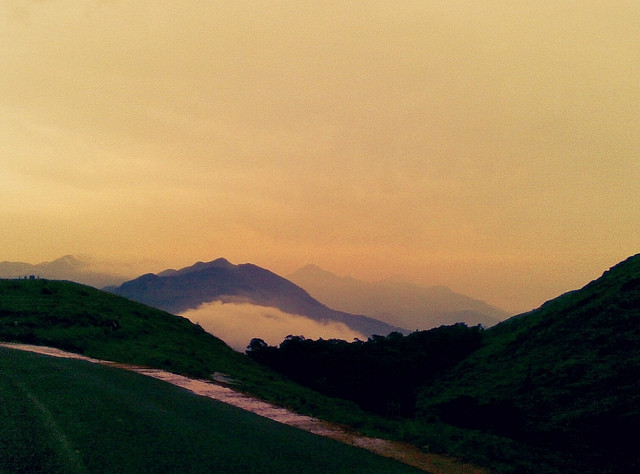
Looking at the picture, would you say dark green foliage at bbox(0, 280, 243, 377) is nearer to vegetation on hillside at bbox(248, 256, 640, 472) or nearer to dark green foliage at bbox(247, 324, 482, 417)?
dark green foliage at bbox(247, 324, 482, 417)

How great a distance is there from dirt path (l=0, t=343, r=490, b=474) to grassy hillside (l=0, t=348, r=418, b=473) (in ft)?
2.25

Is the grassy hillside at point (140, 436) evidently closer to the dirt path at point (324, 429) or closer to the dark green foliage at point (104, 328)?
the dirt path at point (324, 429)

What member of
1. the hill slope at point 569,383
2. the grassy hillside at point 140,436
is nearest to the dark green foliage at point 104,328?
the grassy hillside at point 140,436

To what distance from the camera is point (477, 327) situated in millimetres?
43844

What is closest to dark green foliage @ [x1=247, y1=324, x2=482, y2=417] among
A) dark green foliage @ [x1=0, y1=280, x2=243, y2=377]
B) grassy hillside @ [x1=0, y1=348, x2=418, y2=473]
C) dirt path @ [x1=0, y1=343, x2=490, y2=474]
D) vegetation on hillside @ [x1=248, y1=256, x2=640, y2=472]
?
vegetation on hillside @ [x1=248, y1=256, x2=640, y2=472]

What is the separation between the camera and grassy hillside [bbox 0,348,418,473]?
8.92 m

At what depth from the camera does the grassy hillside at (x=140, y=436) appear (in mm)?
8922

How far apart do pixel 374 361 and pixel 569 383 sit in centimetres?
1570

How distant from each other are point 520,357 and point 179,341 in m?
21.0

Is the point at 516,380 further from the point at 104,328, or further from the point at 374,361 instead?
the point at 104,328

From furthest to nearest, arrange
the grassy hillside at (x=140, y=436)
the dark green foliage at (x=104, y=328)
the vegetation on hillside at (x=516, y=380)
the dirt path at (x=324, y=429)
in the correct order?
the dark green foliage at (x=104, y=328) < the vegetation on hillside at (x=516, y=380) < the dirt path at (x=324, y=429) < the grassy hillside at (x=140, y=436)

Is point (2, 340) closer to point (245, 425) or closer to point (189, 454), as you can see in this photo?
point (245, 425)

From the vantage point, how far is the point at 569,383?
21359 millimetres

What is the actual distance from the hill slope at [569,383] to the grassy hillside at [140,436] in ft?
21.6
